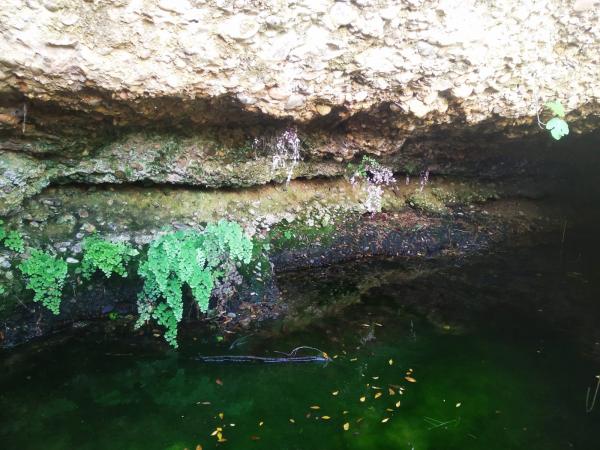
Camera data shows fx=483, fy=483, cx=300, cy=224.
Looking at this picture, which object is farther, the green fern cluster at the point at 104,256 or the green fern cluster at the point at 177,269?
the green fern cluster at the point at 104,256

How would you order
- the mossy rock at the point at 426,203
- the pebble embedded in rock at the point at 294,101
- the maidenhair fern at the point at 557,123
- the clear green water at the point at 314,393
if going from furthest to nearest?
the mossy rock at the point at 426,203, the maidenhair fern at the point at 557,123, the pebble embedded in rock at the point at 294,101, the clear green water at the point at 314,393

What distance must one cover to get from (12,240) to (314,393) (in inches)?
124

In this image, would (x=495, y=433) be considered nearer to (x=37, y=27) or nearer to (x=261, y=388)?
(x=261, y=388)

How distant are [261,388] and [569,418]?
264 centimetres

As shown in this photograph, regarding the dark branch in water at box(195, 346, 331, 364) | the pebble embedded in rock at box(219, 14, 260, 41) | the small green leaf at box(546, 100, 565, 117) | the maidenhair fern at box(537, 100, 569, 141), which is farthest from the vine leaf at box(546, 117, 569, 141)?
the dark branch in water at box(195, 346, 331, 364)

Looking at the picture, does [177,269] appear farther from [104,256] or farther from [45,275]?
[45,275]

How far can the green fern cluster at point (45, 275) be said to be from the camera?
4480 mm

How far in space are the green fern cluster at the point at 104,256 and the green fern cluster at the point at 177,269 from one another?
1.03 feet

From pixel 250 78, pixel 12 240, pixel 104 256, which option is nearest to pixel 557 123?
pixel 250 78

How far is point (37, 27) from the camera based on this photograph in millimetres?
3715

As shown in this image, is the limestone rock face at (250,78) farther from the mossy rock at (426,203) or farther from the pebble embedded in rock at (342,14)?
the mossy rock at (426,203)

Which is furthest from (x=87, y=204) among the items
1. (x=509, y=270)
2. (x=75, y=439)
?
(x=509, y=270)

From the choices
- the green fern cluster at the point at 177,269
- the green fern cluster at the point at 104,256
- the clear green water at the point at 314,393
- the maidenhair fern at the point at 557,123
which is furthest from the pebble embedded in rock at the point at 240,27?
the maidenhair fern at the point at 557,123

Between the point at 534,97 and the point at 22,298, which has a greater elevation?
the point at 534,97
